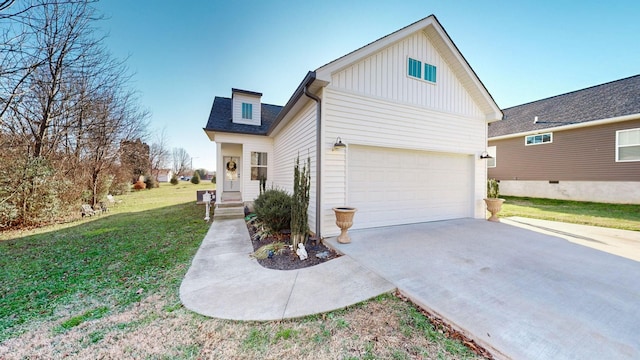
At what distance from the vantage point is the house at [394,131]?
16.8ft

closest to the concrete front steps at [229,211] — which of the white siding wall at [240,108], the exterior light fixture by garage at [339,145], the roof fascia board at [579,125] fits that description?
the white siding wall at [240,108]

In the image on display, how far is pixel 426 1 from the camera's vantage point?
6625 millimetres

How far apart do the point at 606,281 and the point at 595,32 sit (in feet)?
33.0

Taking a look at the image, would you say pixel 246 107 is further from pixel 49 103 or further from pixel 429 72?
pixel 429 72

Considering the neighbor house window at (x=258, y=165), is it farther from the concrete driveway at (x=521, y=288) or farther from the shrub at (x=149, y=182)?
the shrub at (x=149, y=182)

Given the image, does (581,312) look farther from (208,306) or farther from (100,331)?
(100,331)

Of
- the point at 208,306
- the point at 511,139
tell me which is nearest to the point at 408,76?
the point at 208,306

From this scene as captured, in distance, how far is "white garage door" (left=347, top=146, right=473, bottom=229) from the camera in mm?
5656

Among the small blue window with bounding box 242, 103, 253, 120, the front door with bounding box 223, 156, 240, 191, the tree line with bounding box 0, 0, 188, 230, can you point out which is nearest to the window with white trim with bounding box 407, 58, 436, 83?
the small blue window with bounding box 242, 103, 253, 120

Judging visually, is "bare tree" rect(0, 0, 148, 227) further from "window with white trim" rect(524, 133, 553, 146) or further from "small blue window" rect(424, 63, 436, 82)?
"window with white trim" rect(524, 133, 553, 146)

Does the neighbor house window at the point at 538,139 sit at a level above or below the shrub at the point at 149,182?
above

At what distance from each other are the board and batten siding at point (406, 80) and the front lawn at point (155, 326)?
4658 mm

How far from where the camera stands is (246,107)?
10586 mm

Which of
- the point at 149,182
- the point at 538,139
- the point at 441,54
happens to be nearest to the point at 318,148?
the point at 441,54
